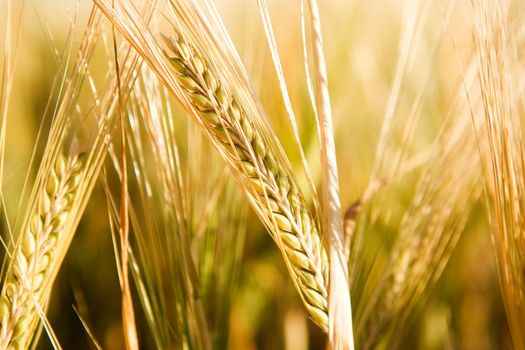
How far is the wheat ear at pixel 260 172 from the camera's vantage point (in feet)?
1.40

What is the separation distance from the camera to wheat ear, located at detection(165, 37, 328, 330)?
427 mm

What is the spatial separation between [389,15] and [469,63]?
25 centimetres

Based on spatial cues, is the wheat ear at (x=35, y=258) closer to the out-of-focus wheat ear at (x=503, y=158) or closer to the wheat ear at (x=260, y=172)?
the wheat ear at (x=260, y=172)

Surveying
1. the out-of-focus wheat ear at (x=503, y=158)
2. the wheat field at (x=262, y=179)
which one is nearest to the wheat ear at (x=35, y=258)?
the wheat field at (x=262, y=179)

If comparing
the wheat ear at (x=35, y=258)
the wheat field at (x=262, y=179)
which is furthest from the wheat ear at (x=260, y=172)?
the wheat ear at (x=35, y=258)

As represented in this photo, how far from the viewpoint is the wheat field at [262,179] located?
1.44ft

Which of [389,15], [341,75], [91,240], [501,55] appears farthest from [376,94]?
[91,240]

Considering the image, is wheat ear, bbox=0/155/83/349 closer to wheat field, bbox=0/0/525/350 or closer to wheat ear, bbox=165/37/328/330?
wheat field, bbox=0/0/525/350

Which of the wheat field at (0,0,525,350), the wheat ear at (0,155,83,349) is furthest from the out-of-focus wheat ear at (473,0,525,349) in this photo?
the wheat ear at (0,155,83,349)

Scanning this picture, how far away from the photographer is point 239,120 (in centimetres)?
44

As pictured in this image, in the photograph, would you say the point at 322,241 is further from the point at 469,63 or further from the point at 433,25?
the point at 433,25

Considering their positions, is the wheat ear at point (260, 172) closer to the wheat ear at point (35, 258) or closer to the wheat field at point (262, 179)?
the wheat field at point (262, 179)

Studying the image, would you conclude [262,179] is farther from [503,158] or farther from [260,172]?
[503,158]

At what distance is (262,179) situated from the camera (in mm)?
436
